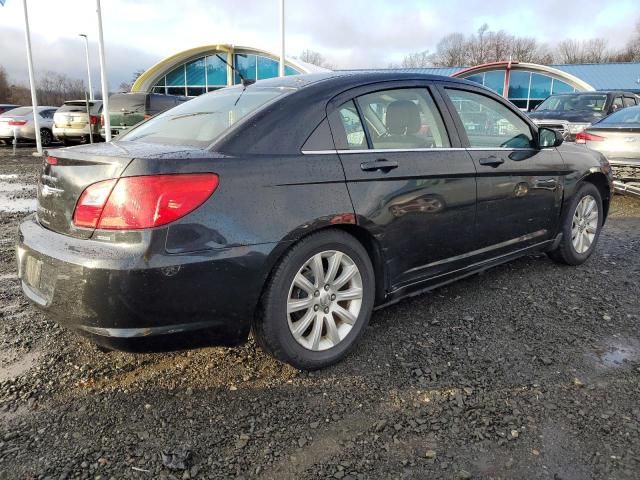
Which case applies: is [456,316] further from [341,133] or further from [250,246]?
[250,246]

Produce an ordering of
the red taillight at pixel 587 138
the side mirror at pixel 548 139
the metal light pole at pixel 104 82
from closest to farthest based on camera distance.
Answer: the side mirror at pixel 548 139, the red taillight at pixel 587 138, the metal light pole at pixel 104 82

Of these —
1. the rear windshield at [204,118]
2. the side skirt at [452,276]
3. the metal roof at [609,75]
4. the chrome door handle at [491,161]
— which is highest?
the metal roof at [609,75]

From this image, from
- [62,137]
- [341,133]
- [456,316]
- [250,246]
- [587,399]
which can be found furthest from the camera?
[62,137]

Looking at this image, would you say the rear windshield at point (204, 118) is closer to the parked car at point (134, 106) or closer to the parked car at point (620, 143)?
the parked car at point (620, 143)

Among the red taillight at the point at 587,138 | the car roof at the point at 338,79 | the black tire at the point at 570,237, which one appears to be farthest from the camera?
the red taillight at the point at 587,138

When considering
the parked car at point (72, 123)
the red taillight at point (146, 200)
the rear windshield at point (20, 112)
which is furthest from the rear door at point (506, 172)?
the rear windshield at point (20, 112)

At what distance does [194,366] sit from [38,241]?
1022 millimetres

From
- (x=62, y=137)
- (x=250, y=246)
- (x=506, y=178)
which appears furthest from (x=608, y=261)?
(x=62, y=137)

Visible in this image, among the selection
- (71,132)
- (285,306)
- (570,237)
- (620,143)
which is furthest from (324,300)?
(71,132)

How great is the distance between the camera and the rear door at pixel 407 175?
2.81m

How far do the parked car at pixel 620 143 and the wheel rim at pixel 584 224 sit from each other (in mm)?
3503

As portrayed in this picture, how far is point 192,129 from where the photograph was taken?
2877mm

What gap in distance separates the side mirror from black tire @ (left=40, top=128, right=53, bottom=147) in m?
17.9

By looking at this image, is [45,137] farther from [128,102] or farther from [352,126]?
[352,126]
